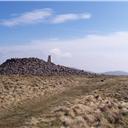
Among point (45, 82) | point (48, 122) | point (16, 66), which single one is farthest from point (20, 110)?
point (16, 66)

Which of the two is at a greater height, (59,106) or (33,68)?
(33,68)

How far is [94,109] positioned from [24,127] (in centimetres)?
805

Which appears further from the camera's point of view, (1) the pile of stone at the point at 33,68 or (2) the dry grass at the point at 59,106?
(1) the pile of stone at the point at 33,68

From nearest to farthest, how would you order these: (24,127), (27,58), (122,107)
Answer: (24,127) < (122,107) < (27,58)

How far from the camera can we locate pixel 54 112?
29.0 meters

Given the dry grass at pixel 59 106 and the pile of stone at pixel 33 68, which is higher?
the pile of stone at pixel 33 68

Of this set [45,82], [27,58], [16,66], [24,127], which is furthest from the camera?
[27,58]

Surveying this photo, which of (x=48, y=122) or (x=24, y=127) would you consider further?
(x=48, y=122)

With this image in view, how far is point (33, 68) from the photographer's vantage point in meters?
67.8

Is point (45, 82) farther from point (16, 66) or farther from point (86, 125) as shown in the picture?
point (86, 125)

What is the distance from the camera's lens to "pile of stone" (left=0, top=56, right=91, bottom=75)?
65375 millimetres

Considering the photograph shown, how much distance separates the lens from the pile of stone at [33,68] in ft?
214

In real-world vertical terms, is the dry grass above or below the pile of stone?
below

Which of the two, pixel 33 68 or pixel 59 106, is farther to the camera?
pixel 33 68
